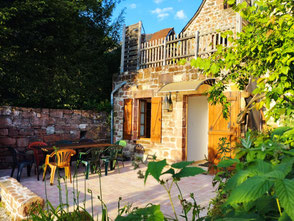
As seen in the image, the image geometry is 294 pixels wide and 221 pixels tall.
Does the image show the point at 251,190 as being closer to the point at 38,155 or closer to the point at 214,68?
the point at 214,68

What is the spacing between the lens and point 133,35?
330 inches

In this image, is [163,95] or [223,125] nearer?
Result: [223,125]

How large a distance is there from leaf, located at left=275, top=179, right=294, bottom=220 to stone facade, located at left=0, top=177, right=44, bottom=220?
273 cm

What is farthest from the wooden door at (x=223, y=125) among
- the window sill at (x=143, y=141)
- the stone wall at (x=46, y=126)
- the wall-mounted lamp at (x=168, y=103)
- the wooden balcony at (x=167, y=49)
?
the stone wall at (x=46, y=126)

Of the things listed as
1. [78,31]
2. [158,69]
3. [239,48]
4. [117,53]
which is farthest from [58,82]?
[239,48]

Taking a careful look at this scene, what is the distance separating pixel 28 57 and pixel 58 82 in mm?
1211

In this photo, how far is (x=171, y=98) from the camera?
7133 millimetres

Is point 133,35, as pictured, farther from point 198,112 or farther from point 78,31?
point 198,112

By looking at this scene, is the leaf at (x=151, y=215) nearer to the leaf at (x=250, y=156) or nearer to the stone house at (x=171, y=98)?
the leaf at (x=250, y=156)

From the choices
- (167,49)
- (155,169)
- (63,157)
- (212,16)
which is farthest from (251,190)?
(212,16)

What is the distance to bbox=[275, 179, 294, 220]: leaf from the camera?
69 centimetres

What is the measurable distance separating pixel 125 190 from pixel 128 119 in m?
3.76

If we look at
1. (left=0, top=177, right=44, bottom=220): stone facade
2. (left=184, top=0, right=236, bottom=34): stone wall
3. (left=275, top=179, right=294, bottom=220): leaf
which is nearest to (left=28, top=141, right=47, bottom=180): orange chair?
(left=0, top=177, right=44, bottom=220): stone facade

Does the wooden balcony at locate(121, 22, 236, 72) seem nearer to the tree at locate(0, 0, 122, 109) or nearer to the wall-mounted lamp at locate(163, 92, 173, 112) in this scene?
the wall-mounted lamp at locate(163, 92, 173, 112)
